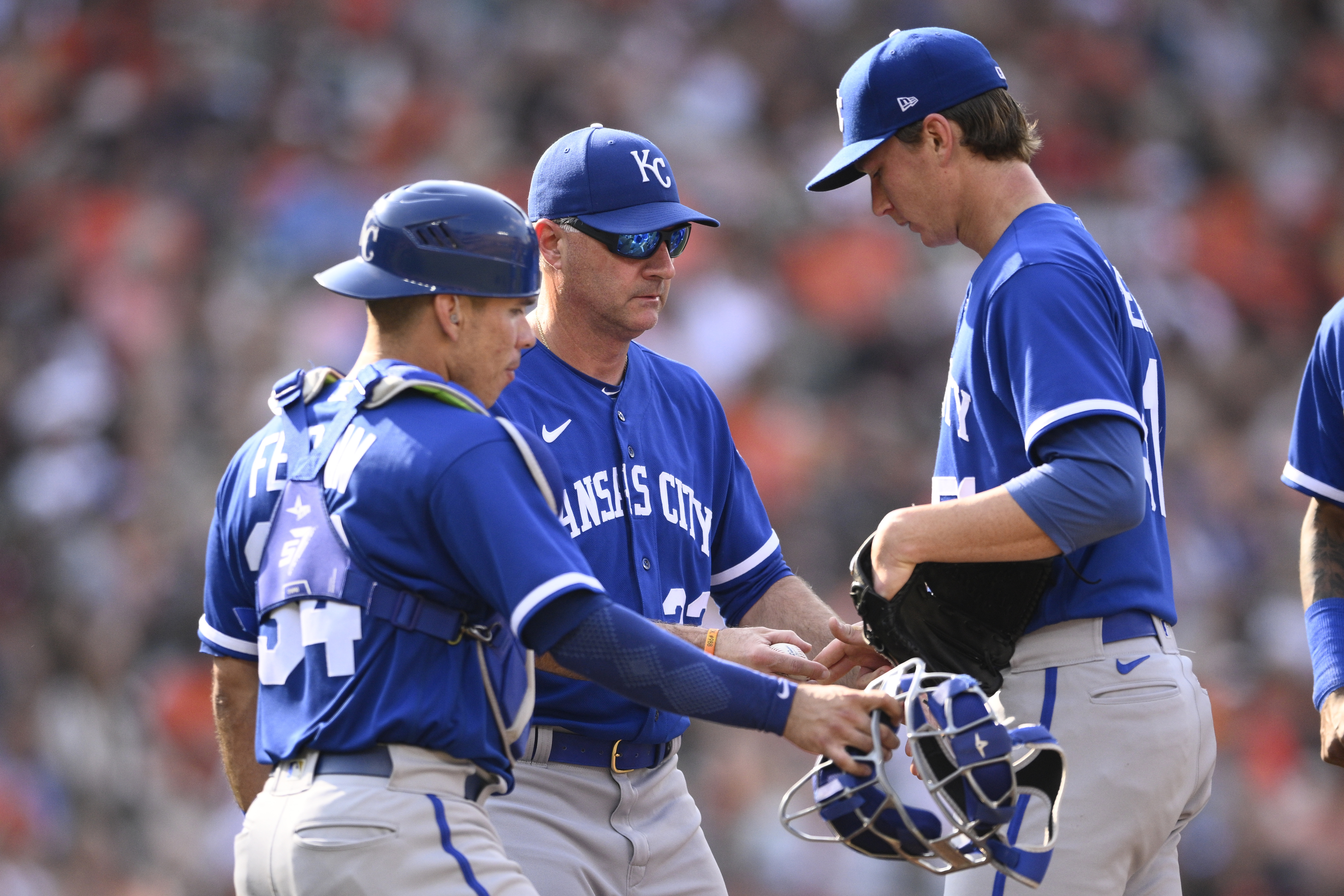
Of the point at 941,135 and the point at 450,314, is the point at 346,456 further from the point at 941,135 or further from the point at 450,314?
the point at 941,135

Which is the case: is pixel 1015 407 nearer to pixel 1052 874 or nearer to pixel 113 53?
pixel 1052 874

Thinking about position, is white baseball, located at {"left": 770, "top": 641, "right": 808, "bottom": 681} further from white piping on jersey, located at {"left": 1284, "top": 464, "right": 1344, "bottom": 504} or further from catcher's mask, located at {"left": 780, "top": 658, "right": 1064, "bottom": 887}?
white piping on jersey, located at {"left": 1284, "top": 464, "right": 1344, "bottom": 504}

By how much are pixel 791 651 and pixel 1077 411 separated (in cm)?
98

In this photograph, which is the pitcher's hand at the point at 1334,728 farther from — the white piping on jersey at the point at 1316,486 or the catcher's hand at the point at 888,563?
the catcher's hand at the point at 888,563

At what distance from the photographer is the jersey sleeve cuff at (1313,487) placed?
12.4 ft

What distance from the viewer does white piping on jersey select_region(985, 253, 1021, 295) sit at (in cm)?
297

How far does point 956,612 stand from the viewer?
3107 millimetres

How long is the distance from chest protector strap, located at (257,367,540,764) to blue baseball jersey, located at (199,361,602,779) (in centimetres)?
1

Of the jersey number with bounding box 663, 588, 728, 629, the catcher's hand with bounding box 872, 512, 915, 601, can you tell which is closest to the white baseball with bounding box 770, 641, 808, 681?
the jersey number with bounding box 663, 588, 728, 629

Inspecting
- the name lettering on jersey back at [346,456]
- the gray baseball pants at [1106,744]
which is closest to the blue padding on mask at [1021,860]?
the gray baseball pants at [1106,744]

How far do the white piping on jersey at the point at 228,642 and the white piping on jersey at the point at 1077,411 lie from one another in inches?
66.8

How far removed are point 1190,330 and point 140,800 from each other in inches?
280

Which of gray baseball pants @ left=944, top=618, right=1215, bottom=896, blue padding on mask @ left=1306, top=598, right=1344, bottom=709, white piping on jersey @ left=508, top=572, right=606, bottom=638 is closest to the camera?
white piping on jersey @ left=508, top=572, right=606, bottom=638

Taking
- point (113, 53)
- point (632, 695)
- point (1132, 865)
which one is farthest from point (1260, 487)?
point (113, 53)
